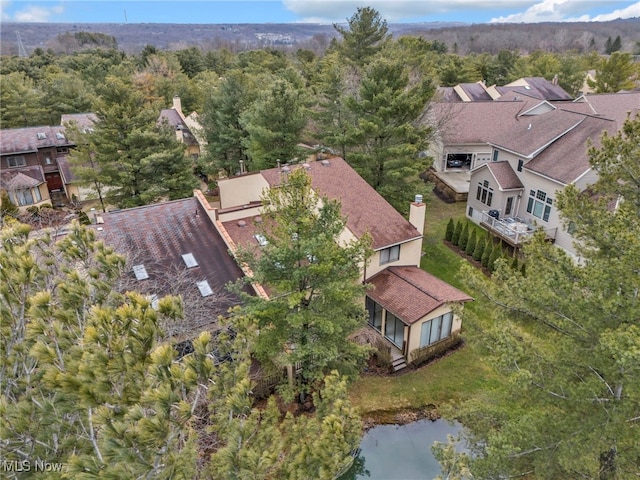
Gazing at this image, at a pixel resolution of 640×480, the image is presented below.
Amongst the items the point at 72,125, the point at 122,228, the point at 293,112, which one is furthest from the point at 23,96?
the point at 122,228

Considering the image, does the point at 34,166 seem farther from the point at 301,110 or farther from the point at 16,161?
the point at 301,110

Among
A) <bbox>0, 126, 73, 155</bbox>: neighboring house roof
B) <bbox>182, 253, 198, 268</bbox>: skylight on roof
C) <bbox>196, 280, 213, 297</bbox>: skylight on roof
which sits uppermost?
<bbox>0, 126, 73, 155</bbox>: neighboring house roof

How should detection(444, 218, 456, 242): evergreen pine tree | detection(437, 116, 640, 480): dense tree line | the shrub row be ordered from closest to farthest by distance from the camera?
detection(437, 116, 640, 480): dense tree line < the shrub row < detection(444, 218, 456, 242): evergreen pine tree

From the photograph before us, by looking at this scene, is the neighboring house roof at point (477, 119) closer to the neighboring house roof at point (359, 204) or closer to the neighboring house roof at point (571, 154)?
the neighboring house roof at point (571, 154)

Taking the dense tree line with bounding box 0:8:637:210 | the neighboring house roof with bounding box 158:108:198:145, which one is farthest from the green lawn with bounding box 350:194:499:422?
the neighboring house roof with bounding box 158:108:198:145

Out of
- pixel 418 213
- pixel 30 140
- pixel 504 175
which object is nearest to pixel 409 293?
pixel 418 213

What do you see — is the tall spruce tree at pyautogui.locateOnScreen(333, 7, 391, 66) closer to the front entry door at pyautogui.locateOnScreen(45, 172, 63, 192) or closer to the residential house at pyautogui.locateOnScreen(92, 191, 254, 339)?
the residential house at pyautogui.locateOnScreen(92, 191, 254, 339)
